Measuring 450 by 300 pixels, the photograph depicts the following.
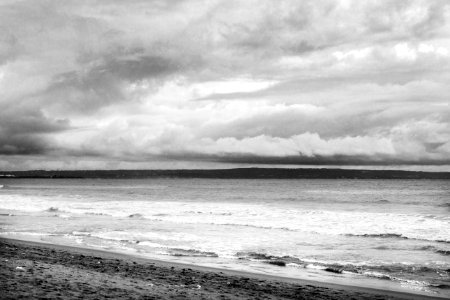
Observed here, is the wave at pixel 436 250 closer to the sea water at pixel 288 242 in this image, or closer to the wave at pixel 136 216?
the sea water at pixel 288 242

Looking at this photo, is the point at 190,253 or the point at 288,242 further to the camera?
the point at 288,242

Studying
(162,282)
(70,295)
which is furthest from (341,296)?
(70,295)

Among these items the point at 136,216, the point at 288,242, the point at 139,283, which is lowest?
the point at 136,216

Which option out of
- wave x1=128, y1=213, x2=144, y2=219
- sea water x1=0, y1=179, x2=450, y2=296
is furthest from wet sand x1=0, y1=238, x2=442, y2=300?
wave x1=128, y1=213, x2=144, y2=219

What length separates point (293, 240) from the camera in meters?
22.5

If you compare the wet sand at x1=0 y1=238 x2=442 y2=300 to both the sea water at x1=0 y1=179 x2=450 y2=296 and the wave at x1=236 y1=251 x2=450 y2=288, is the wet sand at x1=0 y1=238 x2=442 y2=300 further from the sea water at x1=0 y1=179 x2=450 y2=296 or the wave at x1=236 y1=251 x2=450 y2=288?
the wave at x1=236 y1=251 x2=450 y2=288

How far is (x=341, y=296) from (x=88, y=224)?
2192 cm

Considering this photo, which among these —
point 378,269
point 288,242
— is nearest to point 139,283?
point 378,269

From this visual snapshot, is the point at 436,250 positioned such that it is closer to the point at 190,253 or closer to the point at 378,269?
the point at 378,269

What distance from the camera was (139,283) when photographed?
1154cm

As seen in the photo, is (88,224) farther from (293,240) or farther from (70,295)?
(70,295)

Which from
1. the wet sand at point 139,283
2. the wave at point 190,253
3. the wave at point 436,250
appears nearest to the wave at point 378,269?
the wave at point 190,253

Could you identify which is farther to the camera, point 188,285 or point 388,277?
point 388,277

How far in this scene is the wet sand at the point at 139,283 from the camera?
10.2 meters
